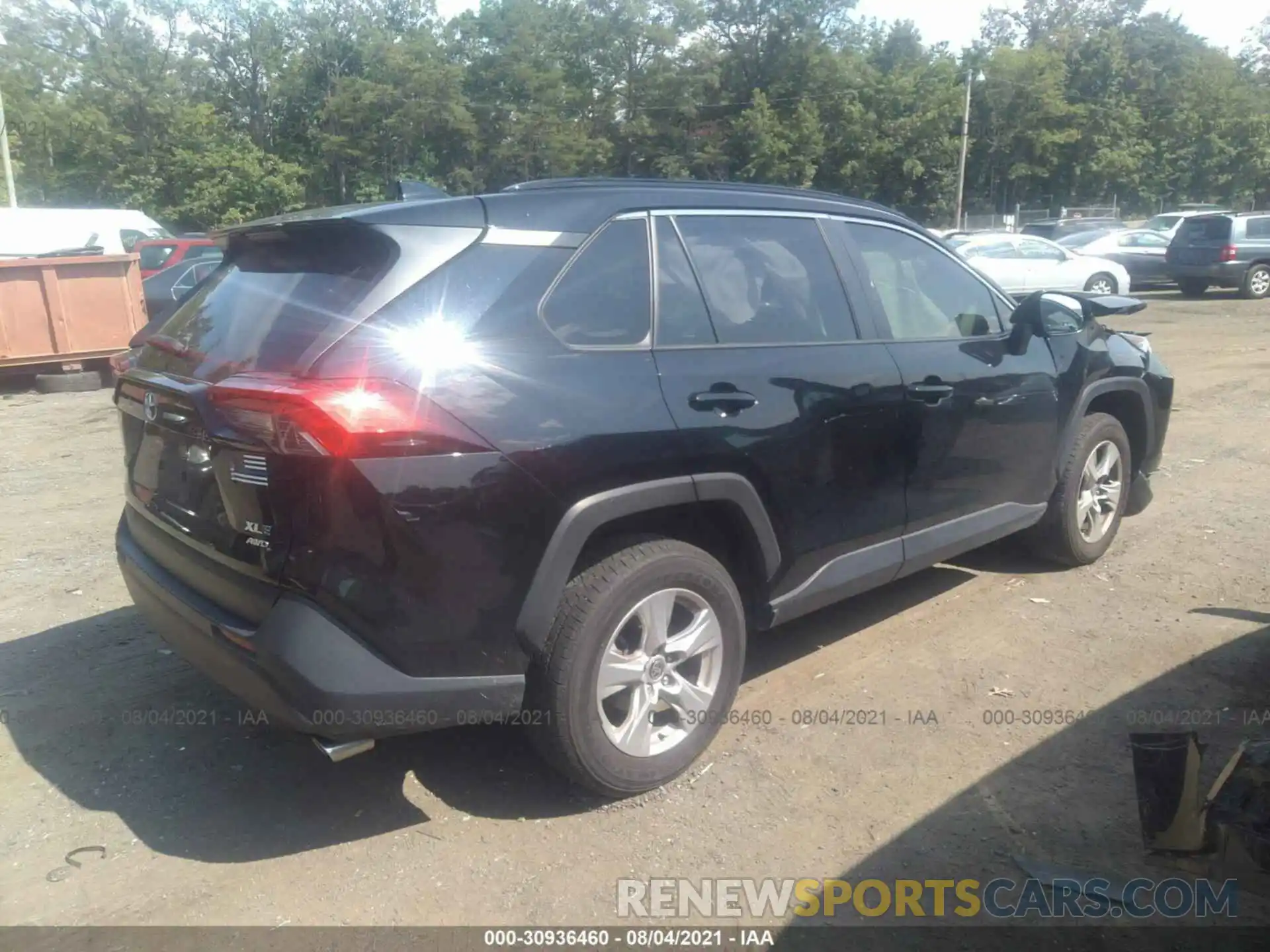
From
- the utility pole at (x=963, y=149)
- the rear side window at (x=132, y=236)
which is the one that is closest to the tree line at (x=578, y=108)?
the utility pole at (x=963, y=149)

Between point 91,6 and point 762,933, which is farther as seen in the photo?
point 91,6

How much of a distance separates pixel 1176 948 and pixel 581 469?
1984 mm

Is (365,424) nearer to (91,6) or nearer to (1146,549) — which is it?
(1146,549)

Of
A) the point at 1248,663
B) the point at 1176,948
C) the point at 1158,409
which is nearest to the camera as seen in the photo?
the point at 1176,948

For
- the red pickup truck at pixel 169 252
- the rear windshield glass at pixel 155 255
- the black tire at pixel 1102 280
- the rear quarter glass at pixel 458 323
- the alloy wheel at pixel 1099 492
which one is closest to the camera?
the rear quarter glass at pixel 458 323

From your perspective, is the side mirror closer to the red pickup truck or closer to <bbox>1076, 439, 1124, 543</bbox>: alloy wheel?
<bbox>1076, 439, 1124, 543</bbox>: alloy wheel

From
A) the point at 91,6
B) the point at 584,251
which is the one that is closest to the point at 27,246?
the point at 584,251

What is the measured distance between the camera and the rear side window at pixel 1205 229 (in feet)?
63.8

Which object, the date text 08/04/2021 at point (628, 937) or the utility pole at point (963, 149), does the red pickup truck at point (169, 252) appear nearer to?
the date text 08/04/2021 at point (628, 937)

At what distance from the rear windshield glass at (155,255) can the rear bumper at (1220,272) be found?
1829cm

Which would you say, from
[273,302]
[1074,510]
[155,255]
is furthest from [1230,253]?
[273,302]

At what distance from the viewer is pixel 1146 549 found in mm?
5512

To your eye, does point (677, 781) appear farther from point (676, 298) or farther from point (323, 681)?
point (676, 298)

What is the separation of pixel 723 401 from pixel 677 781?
49.7 inches
